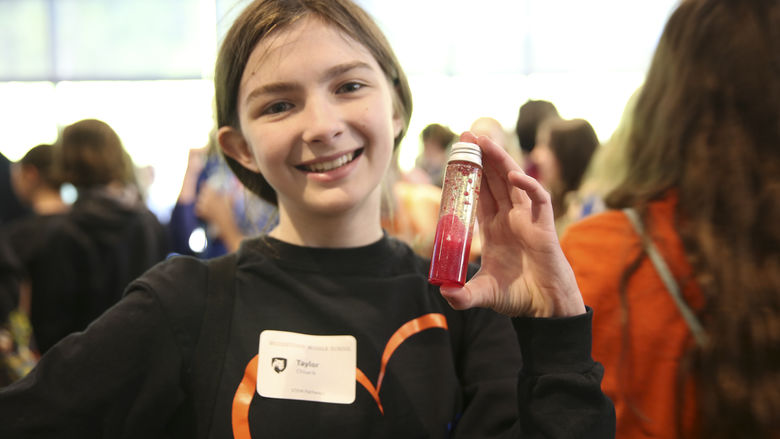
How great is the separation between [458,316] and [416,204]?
1.39 meters

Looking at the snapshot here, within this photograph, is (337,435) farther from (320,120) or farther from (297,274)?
(320,120)

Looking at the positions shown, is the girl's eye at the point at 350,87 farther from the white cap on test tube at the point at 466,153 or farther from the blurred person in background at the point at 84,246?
the blurred person in background at the point at 84,246

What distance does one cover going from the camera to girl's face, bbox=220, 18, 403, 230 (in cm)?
101

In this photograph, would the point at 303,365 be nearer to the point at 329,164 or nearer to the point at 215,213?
the point at 329,164

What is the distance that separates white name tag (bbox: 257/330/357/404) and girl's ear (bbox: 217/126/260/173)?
1.08ft

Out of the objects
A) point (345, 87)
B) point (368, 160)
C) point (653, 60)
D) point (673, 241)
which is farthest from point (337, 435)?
point (653, 60)

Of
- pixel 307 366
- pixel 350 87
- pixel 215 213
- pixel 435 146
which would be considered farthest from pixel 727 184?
pixel 435 146

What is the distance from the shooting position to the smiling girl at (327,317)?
0.90m

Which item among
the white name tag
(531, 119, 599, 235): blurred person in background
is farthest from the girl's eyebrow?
(531, 119, 599, 235): blurred person in background

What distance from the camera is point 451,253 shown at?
83 centimetres

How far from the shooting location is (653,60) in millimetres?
1267

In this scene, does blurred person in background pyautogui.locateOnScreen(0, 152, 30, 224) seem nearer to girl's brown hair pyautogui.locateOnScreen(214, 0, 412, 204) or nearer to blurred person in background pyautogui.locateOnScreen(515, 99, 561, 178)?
blurred person in background pyautogui.locateOnScreen(515, 99, 561, 178)

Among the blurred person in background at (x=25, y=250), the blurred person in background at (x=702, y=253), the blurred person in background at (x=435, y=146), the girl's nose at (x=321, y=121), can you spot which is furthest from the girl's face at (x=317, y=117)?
the blurred person in background at (x=435, y=146)

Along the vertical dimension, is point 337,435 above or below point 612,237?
below
